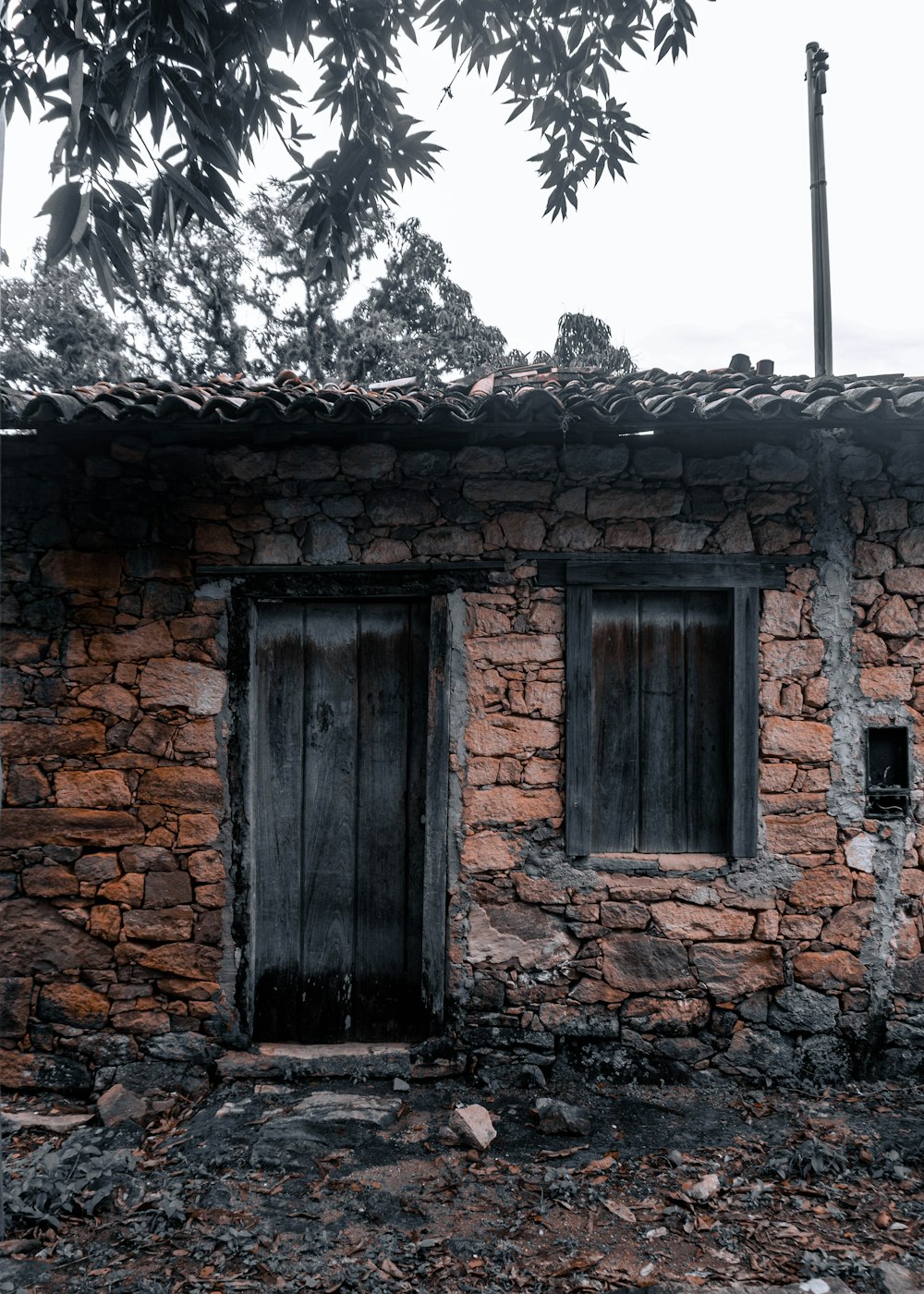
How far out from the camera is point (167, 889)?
3.72 metres

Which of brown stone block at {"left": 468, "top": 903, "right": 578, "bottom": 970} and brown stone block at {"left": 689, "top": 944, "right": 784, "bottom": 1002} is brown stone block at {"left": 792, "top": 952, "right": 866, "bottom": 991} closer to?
brown stone block at {"left": 689, "top": 944, "right": 784, "bottom": 1002}

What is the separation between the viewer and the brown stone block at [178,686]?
12.3ft

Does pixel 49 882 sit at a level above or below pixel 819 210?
below

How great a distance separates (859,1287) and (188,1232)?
2.15 m

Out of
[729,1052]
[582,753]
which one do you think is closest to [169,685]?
[582,753]

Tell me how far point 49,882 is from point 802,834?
137 inches

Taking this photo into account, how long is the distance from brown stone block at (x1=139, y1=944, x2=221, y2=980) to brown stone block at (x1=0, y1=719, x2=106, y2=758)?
3.18 ft

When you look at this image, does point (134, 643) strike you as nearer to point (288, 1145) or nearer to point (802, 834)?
point (288, 1145)

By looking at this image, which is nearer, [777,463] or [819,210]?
[777,463]

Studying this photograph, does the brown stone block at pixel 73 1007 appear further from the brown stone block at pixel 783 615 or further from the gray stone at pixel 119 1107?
the brown stone block at pixel 783 615

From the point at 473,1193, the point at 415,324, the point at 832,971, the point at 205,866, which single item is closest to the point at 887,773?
the point at 832,971

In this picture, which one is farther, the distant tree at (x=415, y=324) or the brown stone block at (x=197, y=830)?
the distant tree at (x=415, y=324)

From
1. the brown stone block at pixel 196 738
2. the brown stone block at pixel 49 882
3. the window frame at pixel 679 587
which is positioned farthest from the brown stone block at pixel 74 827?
the window frame at pixel 679 587

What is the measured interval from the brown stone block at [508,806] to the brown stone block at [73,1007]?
6.28 ft
